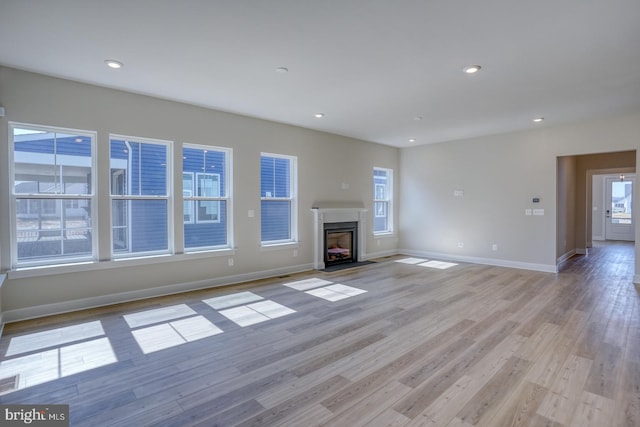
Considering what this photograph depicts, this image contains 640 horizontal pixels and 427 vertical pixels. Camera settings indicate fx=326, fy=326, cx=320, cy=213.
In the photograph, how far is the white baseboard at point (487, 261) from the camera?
6277 mm

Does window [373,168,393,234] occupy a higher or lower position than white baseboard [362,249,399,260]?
higher

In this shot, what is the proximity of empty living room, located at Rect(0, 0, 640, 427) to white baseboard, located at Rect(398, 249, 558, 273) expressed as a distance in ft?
0.22

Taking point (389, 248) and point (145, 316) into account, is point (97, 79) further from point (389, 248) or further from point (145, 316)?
point (389, 248)

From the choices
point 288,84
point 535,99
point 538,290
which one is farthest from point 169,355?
point 535,99

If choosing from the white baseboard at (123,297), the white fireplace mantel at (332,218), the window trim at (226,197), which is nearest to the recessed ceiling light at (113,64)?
the window trim at (226,197)

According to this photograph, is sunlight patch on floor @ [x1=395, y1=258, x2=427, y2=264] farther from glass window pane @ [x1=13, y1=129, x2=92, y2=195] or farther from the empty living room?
glass window pane @ [x1=13, y1=129, x2=92, y2=195]

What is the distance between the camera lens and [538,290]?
16.2ft

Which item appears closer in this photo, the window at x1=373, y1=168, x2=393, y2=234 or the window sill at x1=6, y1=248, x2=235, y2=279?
the window sill at x1=6, y1=248, x2=235, y2=279

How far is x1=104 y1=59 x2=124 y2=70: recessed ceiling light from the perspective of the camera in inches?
134

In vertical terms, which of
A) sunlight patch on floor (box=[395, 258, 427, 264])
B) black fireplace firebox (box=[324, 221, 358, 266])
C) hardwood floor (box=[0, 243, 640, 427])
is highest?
black fireplace firebox (box=[324, 221, 358, 266])

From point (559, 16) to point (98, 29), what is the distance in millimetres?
3773

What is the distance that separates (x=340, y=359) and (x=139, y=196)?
140 inches

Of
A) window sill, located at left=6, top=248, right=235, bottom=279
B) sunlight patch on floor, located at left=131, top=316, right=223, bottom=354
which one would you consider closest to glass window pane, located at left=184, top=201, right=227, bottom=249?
window sill, located at left=6, top=248, right=235, bottom=279

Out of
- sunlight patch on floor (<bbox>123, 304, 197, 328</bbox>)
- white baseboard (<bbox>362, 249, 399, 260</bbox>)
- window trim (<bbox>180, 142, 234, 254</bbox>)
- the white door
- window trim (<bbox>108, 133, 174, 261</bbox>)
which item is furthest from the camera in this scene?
the white door
